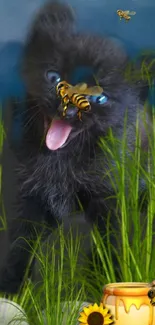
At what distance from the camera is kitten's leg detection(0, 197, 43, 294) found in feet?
5.09

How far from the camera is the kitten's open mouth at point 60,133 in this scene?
1.58m

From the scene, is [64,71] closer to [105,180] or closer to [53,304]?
[105,180]

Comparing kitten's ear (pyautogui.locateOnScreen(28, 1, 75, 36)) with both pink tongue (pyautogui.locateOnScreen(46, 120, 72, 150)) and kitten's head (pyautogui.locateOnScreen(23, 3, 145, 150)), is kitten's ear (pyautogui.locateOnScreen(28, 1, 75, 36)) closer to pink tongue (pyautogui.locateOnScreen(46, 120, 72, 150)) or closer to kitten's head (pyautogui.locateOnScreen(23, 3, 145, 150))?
kitten's head (pyautogui.locateOnScreen(23, 3, 145, 150))

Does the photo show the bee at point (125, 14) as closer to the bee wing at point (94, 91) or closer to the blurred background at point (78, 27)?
the blurred background at point (78, 27)

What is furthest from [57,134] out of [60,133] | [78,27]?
[78,27]

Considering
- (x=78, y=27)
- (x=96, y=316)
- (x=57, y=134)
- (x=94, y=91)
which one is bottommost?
(x=96, y=316)

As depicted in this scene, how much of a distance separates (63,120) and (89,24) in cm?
25

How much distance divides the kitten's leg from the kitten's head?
0.20 m

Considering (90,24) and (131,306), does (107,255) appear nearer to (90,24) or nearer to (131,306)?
(131,306)

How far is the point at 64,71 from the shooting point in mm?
1577

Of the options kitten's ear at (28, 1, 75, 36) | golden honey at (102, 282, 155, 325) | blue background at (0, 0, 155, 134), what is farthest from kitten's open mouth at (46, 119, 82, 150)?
golden honey at (102, 282, 155, 325)

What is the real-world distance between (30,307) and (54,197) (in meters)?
0.29

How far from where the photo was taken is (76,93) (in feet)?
5.12

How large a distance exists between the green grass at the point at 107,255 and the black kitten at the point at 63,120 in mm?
52
